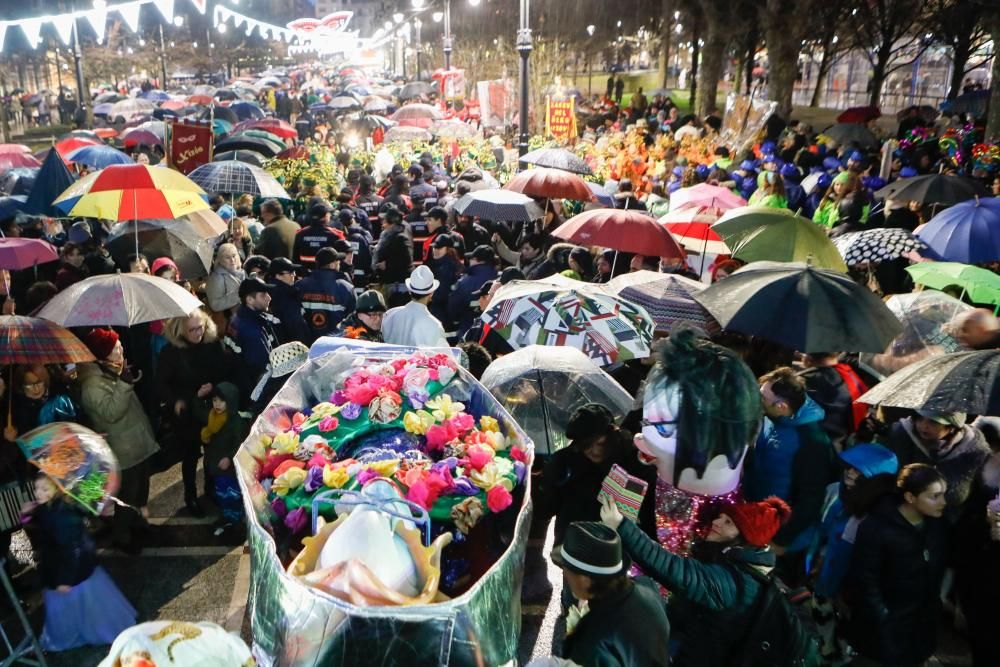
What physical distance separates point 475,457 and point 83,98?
25.8 metres

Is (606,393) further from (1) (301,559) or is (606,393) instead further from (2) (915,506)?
(1) (301,559)

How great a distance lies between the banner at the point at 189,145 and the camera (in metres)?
12.2

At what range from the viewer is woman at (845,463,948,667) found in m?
3.75

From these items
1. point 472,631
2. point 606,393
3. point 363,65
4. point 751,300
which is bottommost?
point 472,631

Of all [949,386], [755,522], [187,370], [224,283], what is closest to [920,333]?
[949,386]

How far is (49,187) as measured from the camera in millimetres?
9039

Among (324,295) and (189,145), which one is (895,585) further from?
(189,145)

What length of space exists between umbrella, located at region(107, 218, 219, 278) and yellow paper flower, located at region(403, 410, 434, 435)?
4.54 m

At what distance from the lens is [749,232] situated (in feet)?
22.2

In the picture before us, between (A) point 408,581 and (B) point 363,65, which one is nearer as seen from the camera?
(A) point 408,581

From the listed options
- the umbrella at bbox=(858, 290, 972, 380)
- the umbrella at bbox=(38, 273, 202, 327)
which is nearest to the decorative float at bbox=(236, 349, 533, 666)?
the umbrella at bbox=(38, 273, 202, 327)

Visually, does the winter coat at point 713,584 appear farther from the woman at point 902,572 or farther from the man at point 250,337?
the man at point 250,337

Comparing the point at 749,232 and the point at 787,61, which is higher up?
the point at 787,61

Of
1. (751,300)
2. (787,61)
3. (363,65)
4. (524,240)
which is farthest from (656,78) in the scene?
(751,300)
